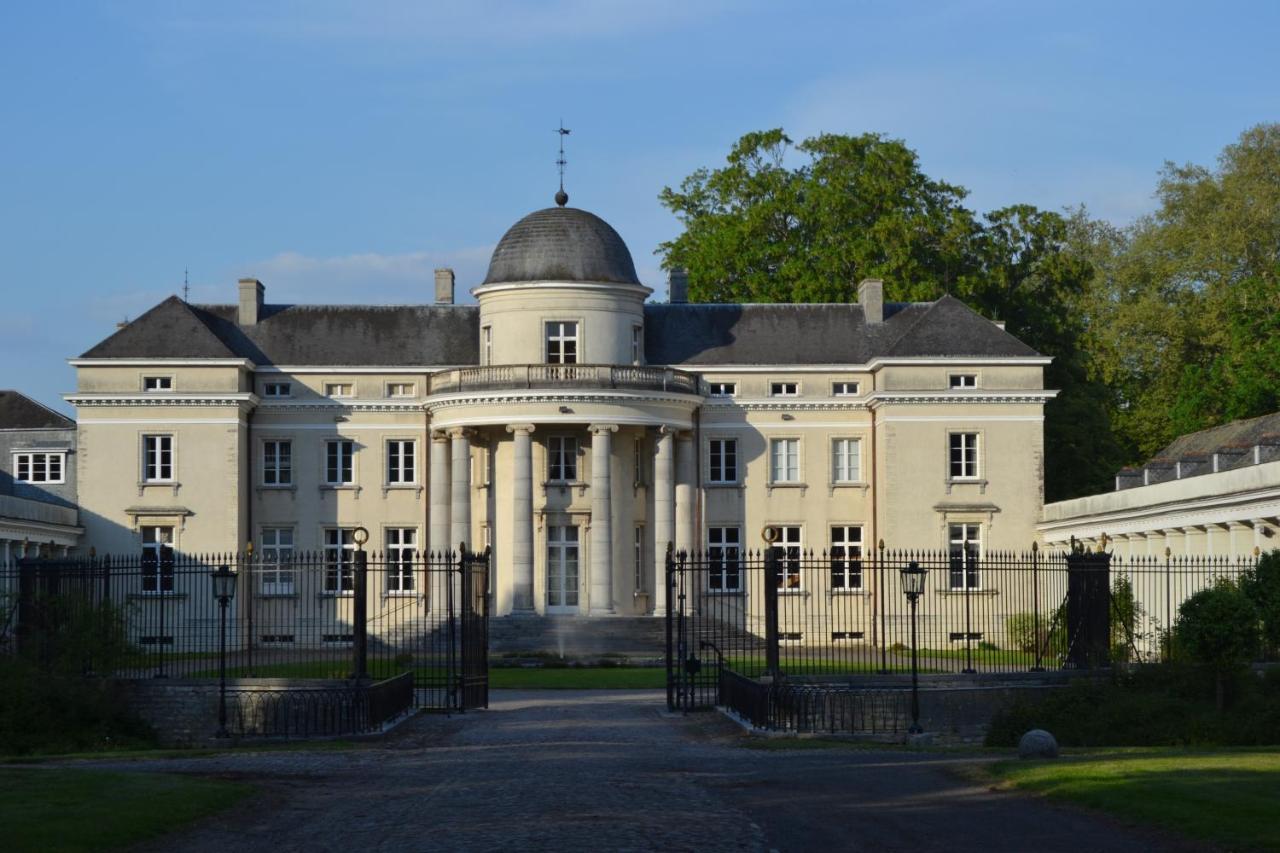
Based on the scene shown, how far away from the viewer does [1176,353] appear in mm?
78938

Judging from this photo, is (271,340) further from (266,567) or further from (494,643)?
(266,567)

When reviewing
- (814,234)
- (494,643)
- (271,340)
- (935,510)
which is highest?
(814,234)

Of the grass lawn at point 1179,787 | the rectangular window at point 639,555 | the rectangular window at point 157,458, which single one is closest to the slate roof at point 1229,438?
the rectangular window at point 639,555

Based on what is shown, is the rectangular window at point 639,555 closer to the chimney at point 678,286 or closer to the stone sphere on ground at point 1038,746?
the chimney at point 678,286

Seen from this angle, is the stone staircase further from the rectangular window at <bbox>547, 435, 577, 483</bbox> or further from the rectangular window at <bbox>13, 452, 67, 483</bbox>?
the rectangular window at <bbox>13, 452, 67, 483</bbox>

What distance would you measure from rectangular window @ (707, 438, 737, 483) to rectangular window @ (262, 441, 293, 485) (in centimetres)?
1367

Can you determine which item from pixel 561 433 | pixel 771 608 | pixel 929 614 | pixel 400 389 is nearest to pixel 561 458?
pixel 561 433

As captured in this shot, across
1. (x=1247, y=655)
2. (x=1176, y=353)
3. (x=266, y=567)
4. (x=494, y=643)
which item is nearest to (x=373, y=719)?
(x=266, y=567)

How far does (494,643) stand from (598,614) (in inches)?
150

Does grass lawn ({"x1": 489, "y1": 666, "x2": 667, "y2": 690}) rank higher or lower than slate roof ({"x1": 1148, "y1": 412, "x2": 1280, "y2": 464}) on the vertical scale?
lower

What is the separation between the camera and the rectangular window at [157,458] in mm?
60312

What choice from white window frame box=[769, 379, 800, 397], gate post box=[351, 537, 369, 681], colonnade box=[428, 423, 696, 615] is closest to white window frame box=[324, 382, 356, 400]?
colonnade box=[428, 423, 696, 615]

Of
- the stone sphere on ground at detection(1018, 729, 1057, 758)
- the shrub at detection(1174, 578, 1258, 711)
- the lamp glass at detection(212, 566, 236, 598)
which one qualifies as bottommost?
the stone sphere on ground at detection(1018, 729, 1057, 758)

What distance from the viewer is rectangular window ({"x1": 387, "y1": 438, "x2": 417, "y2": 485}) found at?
6228cm
